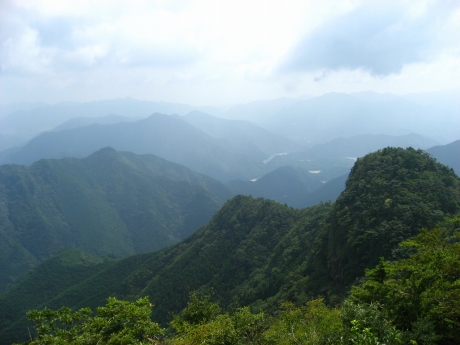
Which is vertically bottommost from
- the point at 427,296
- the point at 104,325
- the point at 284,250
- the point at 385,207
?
the point at 284,250

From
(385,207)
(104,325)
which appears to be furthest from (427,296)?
(385,207)

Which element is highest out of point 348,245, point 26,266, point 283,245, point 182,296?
point 348,245

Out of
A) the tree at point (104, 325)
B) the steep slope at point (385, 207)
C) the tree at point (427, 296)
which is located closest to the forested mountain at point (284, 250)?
the steep slope at point (385, 207)

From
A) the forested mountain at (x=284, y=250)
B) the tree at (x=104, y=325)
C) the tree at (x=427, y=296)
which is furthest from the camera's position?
the forested mountain at (x=284, y=250)

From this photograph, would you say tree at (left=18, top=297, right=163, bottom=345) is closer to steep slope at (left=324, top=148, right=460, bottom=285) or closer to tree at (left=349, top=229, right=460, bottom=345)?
tree at (left=349, top=229, right=460, bottom=345)

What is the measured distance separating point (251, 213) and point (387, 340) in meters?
76.9

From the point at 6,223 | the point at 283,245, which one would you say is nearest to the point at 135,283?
the point at 283,245

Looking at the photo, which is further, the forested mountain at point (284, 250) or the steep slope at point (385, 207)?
the forested mountain at point (284, 250)

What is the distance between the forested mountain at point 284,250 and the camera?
3316cm

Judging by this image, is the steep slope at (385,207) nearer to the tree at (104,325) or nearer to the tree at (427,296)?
the tree at (427,296)

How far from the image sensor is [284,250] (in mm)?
60469

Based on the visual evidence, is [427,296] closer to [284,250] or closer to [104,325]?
[104,325]

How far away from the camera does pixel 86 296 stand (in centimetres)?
8825

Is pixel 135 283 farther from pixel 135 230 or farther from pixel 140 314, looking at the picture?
pixel 135 230
